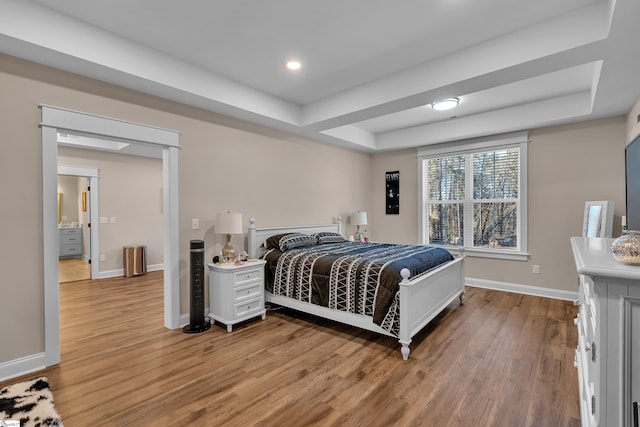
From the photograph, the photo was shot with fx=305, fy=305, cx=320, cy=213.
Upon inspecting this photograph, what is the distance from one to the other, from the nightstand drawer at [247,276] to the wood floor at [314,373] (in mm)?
507

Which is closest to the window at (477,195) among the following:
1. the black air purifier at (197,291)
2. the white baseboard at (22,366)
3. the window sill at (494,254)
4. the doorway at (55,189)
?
the window sill at (494,254)

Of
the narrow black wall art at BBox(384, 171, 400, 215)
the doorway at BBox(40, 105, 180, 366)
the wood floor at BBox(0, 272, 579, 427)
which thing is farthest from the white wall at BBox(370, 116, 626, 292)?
the doorway at BBox(40, 105, 180, 366)

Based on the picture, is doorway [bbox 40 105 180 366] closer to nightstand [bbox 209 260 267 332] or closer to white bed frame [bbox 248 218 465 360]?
nightstand [bbox 209 260 267 332]

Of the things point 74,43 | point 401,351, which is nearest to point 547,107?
point 401,351

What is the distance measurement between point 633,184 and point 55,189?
482 cm

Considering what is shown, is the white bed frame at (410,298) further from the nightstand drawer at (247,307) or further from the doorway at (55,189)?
the doorway at (55,189)

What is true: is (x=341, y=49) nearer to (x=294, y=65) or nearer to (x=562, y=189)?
(x=294, y=65)

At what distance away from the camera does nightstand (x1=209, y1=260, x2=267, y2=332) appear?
331 cm

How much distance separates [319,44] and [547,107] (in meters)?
3.35

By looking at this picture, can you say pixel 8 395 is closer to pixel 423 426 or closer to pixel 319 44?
pixel 423 426

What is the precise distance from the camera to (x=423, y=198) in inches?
225

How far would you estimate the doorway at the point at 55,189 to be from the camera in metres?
2.54

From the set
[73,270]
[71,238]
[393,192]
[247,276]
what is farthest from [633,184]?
[71,238]

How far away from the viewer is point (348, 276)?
3.09m
